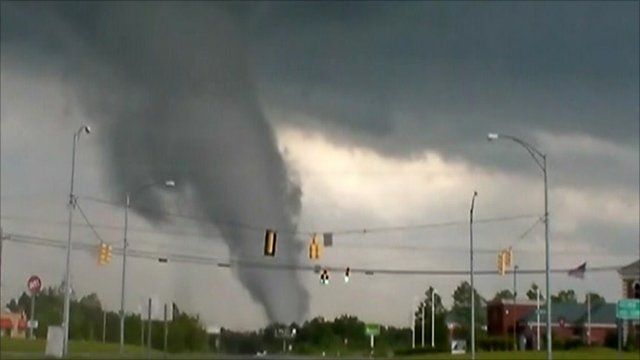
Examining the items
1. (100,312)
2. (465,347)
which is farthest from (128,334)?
(465,347)

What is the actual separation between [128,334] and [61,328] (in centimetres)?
3724

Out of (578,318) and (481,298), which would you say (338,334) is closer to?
(578,318)

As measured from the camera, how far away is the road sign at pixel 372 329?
430 ft

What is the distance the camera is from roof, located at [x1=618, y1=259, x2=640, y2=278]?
433 feet

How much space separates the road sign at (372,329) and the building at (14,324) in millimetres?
40103

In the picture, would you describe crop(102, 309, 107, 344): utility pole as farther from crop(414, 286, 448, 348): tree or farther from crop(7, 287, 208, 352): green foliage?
crop(414, 286, 448, 348): tree

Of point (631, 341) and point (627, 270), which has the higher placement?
point (627, 270)

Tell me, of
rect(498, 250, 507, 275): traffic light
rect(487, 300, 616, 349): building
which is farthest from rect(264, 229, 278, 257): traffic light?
rect(487, 300, 616, 349): building

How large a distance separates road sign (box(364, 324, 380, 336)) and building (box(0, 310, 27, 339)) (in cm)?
4010

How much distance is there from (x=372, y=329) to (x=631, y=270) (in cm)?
2999

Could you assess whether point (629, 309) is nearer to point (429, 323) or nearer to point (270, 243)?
point (270, 243)

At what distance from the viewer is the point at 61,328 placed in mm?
66125

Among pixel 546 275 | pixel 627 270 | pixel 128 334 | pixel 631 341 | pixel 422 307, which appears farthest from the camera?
pixel 422 307

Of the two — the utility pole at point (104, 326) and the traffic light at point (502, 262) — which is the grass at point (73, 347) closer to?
the utility pole at point (104, 326)
